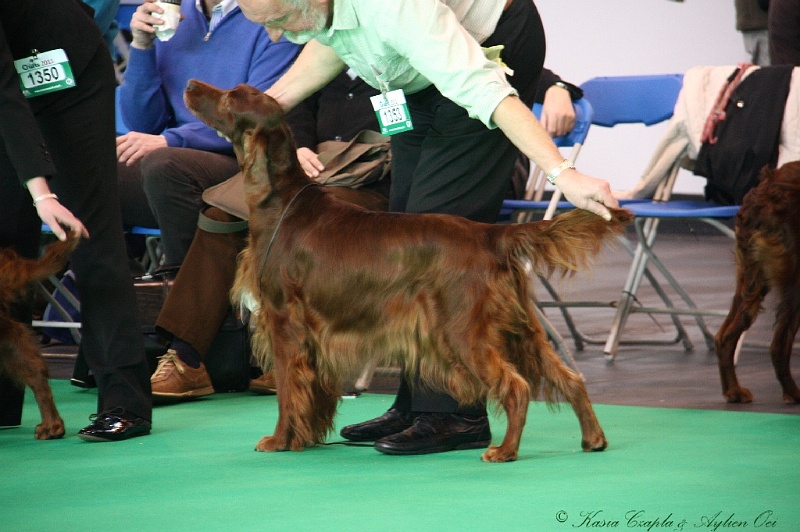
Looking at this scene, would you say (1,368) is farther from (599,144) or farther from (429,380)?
(599,144)

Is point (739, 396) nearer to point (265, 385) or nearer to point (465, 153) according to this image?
point (465, 153)

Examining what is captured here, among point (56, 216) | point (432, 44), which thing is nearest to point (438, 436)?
point (432, 44)

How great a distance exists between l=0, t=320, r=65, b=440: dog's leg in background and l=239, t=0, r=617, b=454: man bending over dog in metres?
0.81

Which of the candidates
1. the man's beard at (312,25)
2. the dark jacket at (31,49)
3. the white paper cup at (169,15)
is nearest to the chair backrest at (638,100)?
the white paper cup at (169,15)

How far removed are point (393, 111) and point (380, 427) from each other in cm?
85

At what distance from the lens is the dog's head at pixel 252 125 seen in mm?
2828

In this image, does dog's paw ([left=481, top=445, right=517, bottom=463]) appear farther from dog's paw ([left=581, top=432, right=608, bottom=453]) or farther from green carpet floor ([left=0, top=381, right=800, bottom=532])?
dog's paw ([left=581, top=432, right=608, bottom=453])

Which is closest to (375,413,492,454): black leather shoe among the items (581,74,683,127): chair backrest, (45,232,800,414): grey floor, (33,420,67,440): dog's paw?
(45,232,800,414): grey floor

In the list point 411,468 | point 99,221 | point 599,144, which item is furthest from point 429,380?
point 599,144

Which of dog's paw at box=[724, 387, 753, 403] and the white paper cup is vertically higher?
the white paper cup

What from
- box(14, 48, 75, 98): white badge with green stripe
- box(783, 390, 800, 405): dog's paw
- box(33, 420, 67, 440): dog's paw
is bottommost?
box(783, 390, 800, 405): dog's paw

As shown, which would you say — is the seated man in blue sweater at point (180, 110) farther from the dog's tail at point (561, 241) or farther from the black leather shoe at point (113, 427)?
the dog's tail at point (561, 241)

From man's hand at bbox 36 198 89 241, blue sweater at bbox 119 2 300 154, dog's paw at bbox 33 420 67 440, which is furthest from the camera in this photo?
blue sweater at bbox 119 2 300 154

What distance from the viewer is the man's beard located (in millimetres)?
2598
